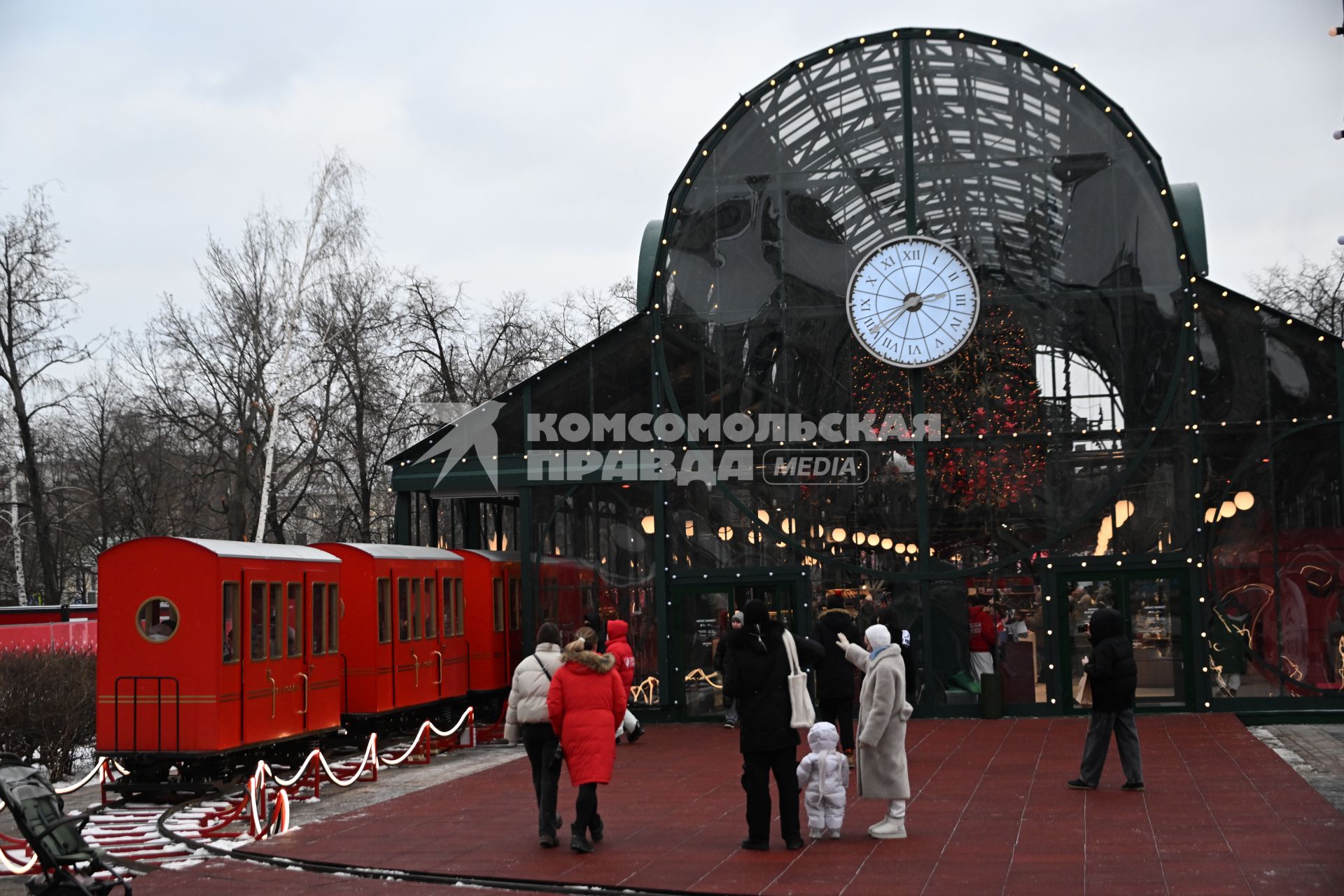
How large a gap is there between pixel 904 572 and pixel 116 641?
38.4ft

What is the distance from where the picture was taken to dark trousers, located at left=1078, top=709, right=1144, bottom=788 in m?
13.9

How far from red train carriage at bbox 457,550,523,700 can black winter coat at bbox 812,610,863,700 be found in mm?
8757

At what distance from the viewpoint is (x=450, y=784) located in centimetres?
1652

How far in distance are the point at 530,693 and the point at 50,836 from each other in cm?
380

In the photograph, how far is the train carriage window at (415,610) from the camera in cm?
2117

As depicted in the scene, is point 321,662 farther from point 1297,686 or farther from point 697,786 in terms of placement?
point 1297,686

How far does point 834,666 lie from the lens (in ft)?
51.5

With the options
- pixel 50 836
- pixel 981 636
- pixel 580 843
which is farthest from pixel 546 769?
pixel 981 636

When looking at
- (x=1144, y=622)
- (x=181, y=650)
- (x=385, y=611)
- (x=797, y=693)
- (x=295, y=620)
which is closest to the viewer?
(x=797, y=693)

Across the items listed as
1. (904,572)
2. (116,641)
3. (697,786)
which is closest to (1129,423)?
(904,572)

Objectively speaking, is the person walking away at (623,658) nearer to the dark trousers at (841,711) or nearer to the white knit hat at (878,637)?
the dark trousers at (841,711)

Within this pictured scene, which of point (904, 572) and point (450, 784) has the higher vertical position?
point (904, 572)

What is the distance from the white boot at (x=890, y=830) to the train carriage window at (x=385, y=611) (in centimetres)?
1005

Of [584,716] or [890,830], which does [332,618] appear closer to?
[584,716]
